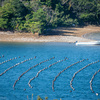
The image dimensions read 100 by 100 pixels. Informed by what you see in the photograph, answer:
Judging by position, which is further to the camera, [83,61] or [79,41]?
[79,41]

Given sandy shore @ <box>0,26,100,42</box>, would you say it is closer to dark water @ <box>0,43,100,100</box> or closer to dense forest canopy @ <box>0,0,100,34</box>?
dense forest canopy @ <box>0,0,100,34</box>

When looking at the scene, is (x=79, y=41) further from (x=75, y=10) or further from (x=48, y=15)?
(x=75, y=10)

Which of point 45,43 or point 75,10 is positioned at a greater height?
point 75,10

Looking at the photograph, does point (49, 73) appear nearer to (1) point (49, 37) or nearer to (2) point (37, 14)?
(1) point (49, 37)

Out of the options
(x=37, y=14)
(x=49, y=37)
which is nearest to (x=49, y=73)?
(x=49, y=37)

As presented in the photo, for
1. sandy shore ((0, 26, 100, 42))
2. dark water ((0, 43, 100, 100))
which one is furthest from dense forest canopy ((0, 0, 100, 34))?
dark water ((0, 43, 100, 100))

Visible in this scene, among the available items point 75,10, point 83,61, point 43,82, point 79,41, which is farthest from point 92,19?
point 43,82

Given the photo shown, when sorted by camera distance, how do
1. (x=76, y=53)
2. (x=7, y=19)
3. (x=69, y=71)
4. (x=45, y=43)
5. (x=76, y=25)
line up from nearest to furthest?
1. (x=69, y=71)
2. (x=76, y=53)
3. (x=45, y=43)
4. (x=7, y=19)
5. (x=76, y=25)
